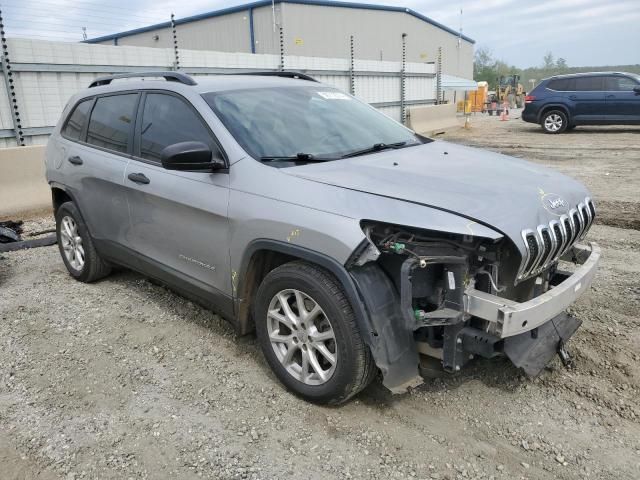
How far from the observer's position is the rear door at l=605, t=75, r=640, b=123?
1574 cm

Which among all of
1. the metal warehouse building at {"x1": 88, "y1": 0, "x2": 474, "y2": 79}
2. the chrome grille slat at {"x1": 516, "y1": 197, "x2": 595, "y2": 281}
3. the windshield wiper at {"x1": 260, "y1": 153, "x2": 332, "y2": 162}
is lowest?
the chrome grille slat at {"x1": 516, "y1": 197, "x2": 595, "y2": 281}

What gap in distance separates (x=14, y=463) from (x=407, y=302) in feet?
6.99

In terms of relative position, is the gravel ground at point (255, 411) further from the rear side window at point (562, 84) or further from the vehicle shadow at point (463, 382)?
the rear side window at point (562, 84)

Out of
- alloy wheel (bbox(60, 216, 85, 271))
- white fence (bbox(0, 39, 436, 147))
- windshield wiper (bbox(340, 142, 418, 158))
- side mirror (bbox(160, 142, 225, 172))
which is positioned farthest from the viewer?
white fence (bbox(0, 39, 436, 147))

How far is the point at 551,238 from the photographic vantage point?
9.15ft

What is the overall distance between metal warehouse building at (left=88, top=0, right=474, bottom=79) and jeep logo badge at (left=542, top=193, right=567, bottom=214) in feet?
71.0

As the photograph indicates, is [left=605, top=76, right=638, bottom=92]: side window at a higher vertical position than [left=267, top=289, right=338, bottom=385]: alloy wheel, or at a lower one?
higher

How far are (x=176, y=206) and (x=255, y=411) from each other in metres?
1.47

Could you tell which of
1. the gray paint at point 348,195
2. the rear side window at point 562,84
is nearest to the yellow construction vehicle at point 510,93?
the rear side window at point 562,84

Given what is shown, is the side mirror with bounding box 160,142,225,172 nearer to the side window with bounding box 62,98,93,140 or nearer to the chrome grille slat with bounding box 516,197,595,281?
the chrome grille slat with bounding box 516,197,595,281

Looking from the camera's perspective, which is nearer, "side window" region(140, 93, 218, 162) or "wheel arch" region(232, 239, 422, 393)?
"wheel arch" region(232, 239, 422, 393)

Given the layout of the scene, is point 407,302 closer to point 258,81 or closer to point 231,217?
point 231,217

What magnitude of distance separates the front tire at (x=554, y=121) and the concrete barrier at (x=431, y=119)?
3460 millimetres

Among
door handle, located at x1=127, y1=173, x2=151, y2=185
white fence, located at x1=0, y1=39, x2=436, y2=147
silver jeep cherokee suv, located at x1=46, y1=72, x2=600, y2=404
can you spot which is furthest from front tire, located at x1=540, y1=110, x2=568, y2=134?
door handle, located at x1=127, y1=173, x2=151, y2=185
